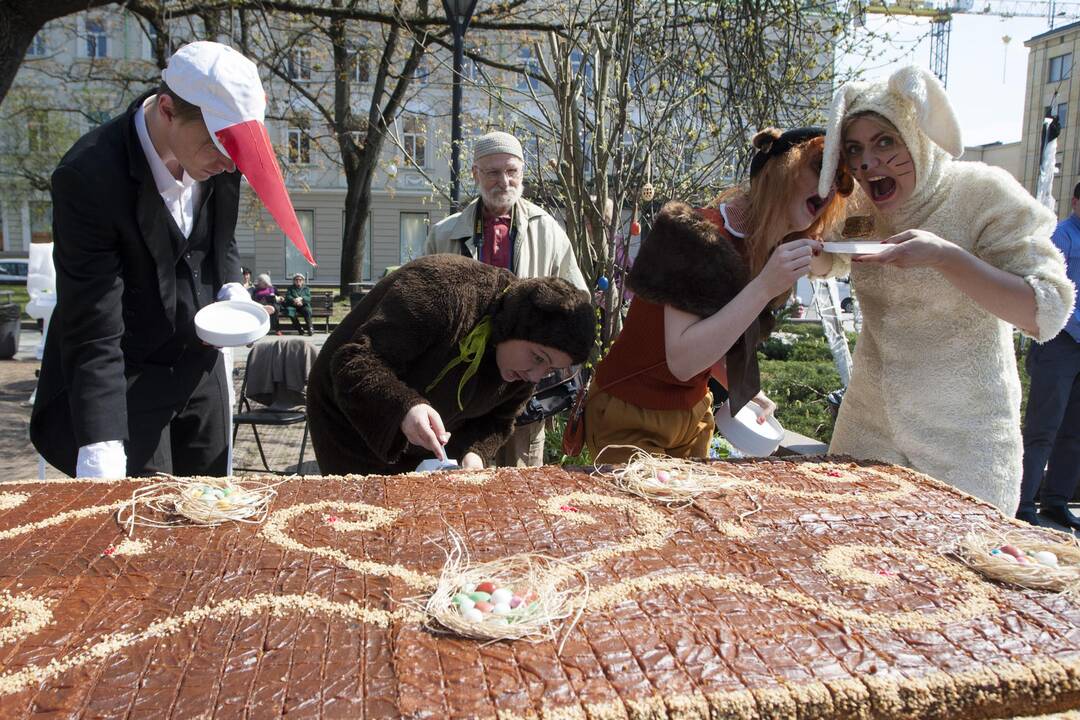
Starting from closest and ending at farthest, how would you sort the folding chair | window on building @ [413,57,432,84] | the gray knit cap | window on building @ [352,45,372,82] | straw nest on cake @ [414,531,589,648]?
straw nest on cake @ [414,531,589,648]
the gray knit cap
the folding chair
window on building @ [413,57,432,84]
window on building @ [352,45,372,82]

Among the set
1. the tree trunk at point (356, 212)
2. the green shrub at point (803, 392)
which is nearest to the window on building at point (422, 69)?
the tree trunk at point (356, 212)

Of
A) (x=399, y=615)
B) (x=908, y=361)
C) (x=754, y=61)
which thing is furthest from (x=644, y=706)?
(x=754, y=61)

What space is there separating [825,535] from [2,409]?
7.42 meters

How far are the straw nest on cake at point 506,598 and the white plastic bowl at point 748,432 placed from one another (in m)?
0.99

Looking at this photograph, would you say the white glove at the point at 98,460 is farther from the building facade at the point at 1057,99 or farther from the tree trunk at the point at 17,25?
the building facade at the point at 1057,99

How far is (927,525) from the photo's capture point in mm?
1606

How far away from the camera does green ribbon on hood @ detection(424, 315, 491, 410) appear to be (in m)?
2.23

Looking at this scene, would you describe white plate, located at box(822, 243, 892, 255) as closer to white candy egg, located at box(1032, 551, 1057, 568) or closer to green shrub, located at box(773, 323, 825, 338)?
white candy egg, located at box(1032, 551, 1057, 568)

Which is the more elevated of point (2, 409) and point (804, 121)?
point (804, 121)

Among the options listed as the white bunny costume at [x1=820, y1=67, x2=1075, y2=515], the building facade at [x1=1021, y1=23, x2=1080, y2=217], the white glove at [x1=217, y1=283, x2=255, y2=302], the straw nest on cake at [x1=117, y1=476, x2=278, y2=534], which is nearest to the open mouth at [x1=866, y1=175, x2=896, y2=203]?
the white bunny costume at [x1=820, y1=67, x2=1075, y2=515]

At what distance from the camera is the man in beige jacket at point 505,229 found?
3662 millimetres

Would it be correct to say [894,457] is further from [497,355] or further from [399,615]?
[399,615]

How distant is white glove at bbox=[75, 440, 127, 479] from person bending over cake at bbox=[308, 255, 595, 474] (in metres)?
0.53

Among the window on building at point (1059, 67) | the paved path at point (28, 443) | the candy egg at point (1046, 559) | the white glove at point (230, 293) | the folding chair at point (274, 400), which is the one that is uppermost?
the window on building at point (1059, 67)
